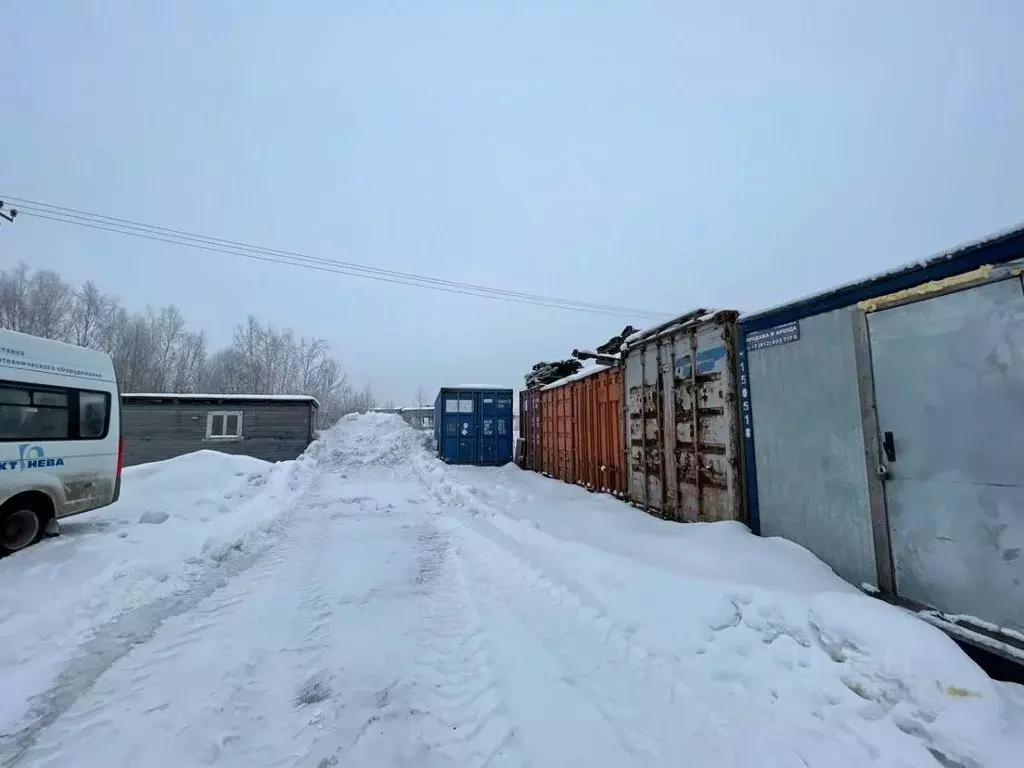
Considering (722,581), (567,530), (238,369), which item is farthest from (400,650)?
(238,369)

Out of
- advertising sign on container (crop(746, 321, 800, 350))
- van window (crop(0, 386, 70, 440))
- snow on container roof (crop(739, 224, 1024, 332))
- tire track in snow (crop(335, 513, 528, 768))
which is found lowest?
tire track in snow (crop(335, 513, 528, 768))

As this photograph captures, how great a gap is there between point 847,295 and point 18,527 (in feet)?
A: 34.3

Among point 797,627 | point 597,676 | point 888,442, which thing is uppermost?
point 888,442

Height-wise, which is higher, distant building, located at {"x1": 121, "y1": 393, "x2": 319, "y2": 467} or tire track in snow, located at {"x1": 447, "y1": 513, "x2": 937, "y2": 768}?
distant building, located at {"x1": 121, "y1": 393, "x2": 319, "y2": 467}

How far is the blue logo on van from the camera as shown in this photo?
20.0ft

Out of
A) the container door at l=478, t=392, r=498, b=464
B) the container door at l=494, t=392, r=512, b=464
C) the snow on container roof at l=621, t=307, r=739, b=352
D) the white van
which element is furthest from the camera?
the container door at l=494, t=392, r=512, b=464

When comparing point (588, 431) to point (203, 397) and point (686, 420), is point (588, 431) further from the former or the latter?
point (203, 397)

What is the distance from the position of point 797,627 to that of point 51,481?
9.27 m

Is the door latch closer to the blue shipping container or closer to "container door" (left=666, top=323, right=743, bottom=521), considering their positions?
"container door" (left=666, top=323, right=743, bottom=521)

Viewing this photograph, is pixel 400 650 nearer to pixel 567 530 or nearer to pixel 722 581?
pixel 722 581

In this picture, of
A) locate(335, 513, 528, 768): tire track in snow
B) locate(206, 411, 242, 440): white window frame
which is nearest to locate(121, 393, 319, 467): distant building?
locate(206, 411, 242, 440): white window frame

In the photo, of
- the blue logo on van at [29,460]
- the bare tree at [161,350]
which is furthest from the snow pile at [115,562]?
the bare tree at [161,350]

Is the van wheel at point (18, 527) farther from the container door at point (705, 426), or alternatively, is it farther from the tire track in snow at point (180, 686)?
the container door at point (705, 426)

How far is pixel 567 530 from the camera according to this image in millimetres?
6895
